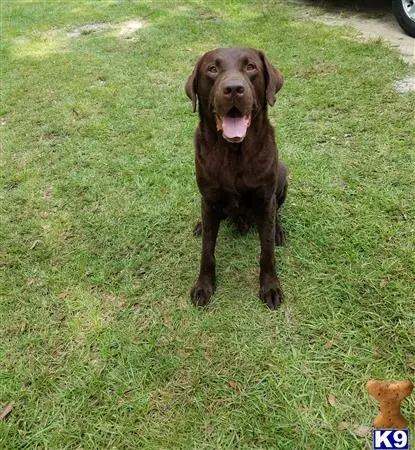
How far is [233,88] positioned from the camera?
1953mm

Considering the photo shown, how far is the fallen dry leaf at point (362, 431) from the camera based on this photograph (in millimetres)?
1896

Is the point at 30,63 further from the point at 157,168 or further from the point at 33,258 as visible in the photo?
the point at 33,258

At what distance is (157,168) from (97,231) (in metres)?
0.84

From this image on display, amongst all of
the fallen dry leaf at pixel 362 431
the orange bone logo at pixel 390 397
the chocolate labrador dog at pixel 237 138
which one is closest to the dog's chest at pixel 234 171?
the chocolate labrador dog at pixel 237 138

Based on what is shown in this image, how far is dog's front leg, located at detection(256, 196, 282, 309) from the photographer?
7.94 ft

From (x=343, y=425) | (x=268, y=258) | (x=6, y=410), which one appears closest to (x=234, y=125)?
(x=268, y=258)

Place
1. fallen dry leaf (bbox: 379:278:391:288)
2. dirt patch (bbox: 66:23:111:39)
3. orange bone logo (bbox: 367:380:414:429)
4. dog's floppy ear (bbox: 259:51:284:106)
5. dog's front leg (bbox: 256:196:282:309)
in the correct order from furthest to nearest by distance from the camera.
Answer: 1. dirt patch (bbox: 66:23:111:39)
2. fallen dry leaf (bbox: 379:278:391:288)
3. dog's front leg (bbox: 256:196:282:309)
4. dog's floppy ear (bbox: 259:51:284:106)
5. orange bone logo (bbox: 367:380:414:429)

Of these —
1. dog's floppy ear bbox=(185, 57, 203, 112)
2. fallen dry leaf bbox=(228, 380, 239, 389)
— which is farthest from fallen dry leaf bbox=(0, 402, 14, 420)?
dog's floppy ear bbox=(185, 57, 203, 112)

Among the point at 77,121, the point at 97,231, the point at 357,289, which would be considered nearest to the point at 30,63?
the point at 77,121

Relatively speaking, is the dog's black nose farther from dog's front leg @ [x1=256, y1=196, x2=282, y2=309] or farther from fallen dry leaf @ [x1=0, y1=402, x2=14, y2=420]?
fallen dry leaf @ [x1=0, y1=402, x2=14, y2=420]

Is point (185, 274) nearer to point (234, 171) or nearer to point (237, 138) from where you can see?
point (234, 171)

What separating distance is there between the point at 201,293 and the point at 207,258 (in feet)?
0.68

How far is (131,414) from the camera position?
207 centimetres

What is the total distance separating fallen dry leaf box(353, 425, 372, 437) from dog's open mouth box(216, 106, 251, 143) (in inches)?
53.4
